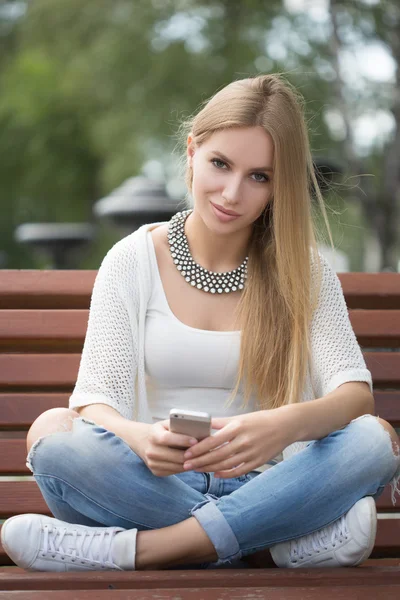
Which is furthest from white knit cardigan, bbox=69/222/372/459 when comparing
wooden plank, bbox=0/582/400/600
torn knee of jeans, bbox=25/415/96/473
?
wooden plank, bbox=0/582/400/600

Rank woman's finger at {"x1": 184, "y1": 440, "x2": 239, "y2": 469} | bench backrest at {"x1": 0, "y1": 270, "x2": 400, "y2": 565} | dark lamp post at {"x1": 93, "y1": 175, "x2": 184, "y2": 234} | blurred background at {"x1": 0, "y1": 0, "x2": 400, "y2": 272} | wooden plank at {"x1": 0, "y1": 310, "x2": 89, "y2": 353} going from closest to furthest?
woman's finger at {"x1": 184, "y1": 440, "x2": 239, "y2": 469}, bench backrest at {"x1": 0, "y1": 270, "x2": 400, "y2": 565}, wooden plank at {"x1": 0, "y1": 310, "x2": 89, "y2": 353}, dark lamp post at {"x1": 93, "y1": 175, "x2": 184, "y2": 234}, blurred background at {"x1": 0, "y1": 0, "x2": 400, "y2": 272}

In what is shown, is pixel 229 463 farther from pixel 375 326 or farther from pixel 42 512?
pixel 375 326

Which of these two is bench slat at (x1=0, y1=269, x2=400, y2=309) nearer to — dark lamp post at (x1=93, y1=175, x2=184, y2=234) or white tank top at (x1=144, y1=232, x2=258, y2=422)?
white tank top at (x1=144, y1=232, x2=258, y2=422)

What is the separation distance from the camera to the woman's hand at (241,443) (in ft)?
8.90

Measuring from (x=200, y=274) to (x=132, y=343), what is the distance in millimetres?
353

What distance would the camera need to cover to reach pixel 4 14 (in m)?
29.9

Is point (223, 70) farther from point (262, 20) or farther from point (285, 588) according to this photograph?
point (285, 588)

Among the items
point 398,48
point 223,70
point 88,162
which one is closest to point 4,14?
point 88,162

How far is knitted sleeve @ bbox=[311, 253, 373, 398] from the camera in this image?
10.4 feet

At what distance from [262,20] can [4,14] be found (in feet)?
53.0

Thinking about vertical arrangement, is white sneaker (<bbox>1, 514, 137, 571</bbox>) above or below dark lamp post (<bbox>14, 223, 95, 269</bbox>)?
below

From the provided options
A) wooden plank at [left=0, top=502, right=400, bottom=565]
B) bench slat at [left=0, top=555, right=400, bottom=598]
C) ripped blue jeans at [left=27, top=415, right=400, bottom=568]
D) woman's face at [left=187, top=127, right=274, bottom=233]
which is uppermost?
woman's face at [left=187, top=127, right=274, bottom=233]

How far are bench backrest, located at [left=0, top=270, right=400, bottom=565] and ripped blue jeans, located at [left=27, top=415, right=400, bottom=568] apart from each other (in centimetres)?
73

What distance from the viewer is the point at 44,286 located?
3.76m
